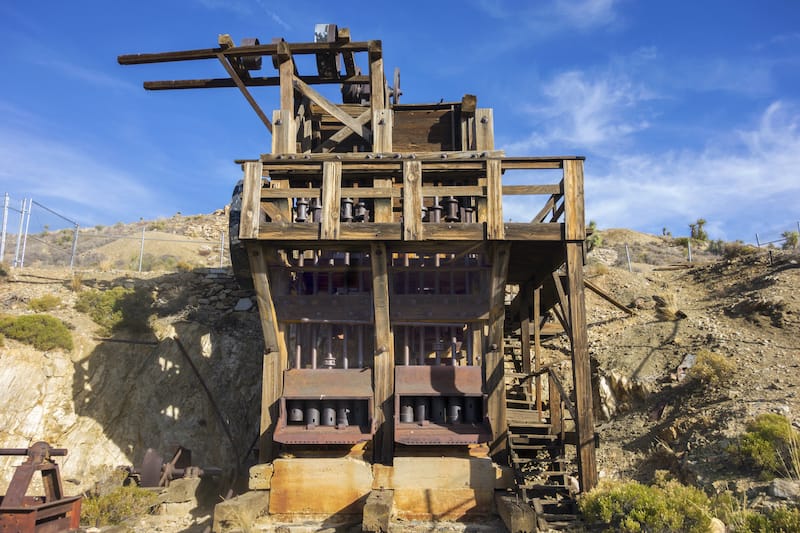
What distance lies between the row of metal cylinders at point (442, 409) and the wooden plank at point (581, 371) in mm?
1829

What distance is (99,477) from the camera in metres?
13.0

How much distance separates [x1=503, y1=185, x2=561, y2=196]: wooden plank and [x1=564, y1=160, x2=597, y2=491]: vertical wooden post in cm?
21

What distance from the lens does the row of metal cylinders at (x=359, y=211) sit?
10.8m

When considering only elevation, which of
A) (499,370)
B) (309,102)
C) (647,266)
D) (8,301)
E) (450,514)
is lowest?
(450,514)

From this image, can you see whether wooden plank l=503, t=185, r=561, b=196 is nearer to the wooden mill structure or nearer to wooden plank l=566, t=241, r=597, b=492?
the wooden mill structure

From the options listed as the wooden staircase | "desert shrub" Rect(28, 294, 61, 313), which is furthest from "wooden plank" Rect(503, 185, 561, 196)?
"desert shrub" Rect(28, 294, 61, 313)

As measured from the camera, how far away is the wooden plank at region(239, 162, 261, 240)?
1009 centimetres

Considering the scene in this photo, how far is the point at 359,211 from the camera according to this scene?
11.2m

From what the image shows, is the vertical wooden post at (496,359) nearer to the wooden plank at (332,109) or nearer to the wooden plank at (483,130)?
the wooden plank at (483,130)

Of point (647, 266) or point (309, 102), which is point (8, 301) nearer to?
point (309, 102)

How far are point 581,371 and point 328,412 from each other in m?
4.58

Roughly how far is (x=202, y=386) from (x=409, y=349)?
6733mm

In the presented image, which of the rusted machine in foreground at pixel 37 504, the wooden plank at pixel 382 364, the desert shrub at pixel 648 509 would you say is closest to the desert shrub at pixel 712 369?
the desert shrub at pixel 648 509

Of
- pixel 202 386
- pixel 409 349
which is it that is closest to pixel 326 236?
pixel 409 349
